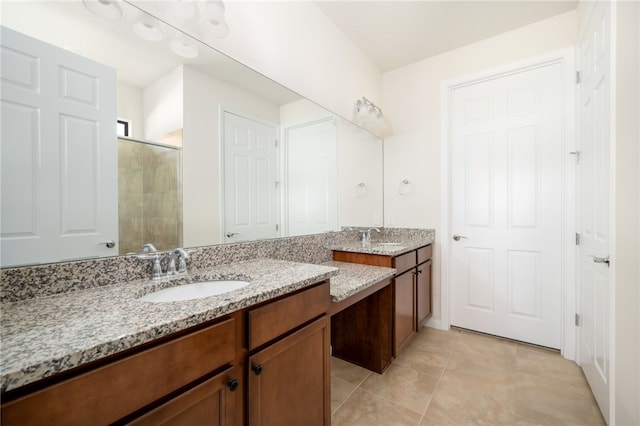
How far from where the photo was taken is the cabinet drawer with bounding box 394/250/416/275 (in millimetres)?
1971

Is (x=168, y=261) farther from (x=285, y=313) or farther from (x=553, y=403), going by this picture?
(x=553, y=403)

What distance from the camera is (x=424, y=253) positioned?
2502mm

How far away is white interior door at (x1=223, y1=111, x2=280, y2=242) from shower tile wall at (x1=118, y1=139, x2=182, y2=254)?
27 cm

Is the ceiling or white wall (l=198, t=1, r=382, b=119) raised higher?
the ceiling

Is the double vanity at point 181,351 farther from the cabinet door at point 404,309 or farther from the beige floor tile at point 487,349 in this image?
→ the beige floor tile at point 487,349

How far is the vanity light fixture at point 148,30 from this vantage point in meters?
1.10

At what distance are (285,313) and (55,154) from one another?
3.01ft

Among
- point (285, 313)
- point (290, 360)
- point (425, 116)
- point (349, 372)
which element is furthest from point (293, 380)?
point (425, 116)

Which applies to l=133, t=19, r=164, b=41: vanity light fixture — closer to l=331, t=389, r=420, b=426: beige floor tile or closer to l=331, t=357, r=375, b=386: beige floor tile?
l=331, t=389, r=420, b=426: beige floor tile

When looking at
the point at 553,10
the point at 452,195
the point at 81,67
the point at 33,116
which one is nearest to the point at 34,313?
the point at 33,116

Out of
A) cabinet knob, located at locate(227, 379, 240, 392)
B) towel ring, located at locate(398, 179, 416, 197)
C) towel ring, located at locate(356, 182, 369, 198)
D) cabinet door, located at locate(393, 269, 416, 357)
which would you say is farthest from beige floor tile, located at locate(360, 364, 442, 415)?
towel ring, located at locate(398, 179, 416, 197)

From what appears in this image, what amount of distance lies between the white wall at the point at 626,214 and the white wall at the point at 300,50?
1641mm

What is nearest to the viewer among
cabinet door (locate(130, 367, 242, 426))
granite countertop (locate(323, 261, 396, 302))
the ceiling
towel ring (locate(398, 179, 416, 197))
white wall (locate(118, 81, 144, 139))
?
cabinet door (locate(130, 367, 242, 426))

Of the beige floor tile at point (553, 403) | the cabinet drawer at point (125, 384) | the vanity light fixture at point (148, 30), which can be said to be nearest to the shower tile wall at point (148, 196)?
the vanity light fixture at point (148, 30)
